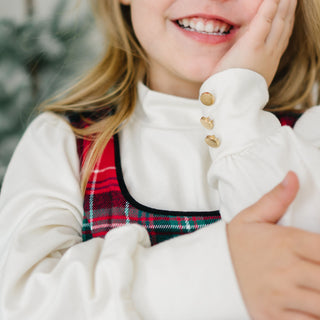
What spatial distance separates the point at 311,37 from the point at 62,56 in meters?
0.60

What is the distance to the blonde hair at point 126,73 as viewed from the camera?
0.98m

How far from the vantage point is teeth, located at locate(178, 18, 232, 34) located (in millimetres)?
813

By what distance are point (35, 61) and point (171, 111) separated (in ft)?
1.49

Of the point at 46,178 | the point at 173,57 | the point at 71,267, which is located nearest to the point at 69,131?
the point at 46,178

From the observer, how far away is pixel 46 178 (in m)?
0.78

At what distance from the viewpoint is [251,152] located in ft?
2.10

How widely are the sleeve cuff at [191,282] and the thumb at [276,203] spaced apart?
5 cm

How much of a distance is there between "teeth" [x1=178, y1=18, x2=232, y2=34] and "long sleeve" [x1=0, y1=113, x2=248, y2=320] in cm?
40

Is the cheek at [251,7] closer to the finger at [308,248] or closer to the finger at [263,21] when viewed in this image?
the finger at [263,21]

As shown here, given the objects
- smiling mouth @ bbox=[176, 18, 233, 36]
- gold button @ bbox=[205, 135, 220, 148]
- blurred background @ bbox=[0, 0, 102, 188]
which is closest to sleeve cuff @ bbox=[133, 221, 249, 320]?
gold button @ bbox=[205, 135, 220, 148]

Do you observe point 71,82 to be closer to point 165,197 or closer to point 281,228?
point 165,197

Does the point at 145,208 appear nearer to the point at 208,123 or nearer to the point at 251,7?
the point at 208,123

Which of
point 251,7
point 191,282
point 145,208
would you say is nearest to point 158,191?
point 145,208

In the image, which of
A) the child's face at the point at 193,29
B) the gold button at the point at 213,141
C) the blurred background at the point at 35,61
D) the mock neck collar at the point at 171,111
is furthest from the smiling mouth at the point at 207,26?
the blurred background at the point at 35,61
